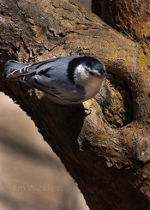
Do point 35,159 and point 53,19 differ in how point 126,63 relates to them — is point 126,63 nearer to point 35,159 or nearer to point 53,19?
point 53,19

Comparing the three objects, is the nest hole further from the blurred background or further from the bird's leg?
the blurred background

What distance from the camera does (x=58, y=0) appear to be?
4.67 ft

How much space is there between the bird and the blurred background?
1.99 metres

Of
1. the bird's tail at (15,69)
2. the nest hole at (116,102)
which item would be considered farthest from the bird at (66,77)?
the nest hole at (116,102)

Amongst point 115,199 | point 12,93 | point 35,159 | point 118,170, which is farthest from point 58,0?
point 35,159

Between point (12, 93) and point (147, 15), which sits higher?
point (147, 15)

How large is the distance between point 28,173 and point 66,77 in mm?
2142

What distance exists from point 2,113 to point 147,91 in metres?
2.30

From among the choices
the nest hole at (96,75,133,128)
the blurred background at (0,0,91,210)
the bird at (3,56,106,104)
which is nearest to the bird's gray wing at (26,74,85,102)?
the bird at (3,56,106,104)

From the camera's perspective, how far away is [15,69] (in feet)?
4.02

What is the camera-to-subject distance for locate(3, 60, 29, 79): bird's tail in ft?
4.00

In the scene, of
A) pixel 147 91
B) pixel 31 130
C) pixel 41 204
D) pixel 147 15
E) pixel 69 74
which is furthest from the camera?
pixel 31 130

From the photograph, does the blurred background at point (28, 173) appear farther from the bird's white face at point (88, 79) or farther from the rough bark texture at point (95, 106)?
the bird's white face at point (88, 79)

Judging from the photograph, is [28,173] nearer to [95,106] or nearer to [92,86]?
[95,106]
